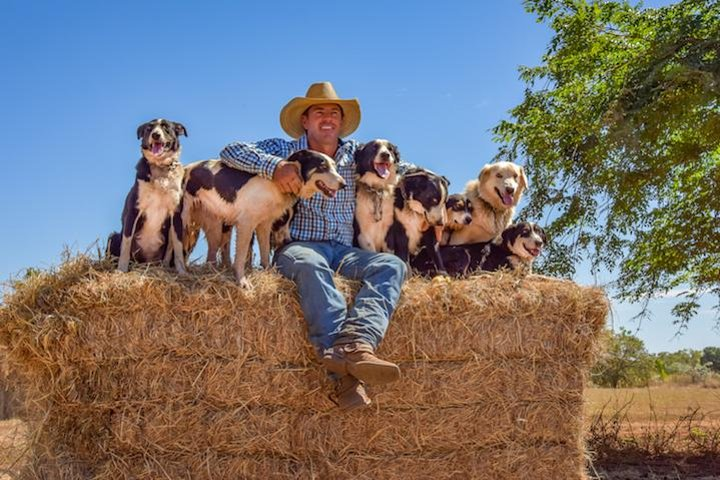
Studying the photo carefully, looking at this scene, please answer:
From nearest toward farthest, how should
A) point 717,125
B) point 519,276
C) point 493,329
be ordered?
point 493,329 < point 519,276 < point 717,125

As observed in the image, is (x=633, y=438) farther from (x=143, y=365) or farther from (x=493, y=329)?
(x=143, y=365)

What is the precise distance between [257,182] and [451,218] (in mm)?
1868

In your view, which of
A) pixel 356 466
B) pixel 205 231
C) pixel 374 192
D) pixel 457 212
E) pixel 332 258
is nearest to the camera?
pixel 356 466

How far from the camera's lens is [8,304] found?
168 inches

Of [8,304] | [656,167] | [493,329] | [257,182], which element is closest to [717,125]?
[656,167]

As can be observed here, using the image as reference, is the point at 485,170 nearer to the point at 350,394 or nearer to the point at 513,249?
the point at 513,249

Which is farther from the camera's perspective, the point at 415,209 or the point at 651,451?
the point at 651,451

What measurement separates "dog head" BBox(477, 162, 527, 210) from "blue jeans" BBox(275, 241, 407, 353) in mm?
2006

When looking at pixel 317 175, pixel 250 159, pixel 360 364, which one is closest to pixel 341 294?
pixel 360 364

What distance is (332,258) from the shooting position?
195 inches

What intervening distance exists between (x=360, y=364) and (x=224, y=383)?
0.92 meters

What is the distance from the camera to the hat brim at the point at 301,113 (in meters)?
5.60

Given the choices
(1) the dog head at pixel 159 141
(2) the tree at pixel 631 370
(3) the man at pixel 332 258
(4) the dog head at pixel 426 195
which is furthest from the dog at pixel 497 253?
(2) the tree at pixel 631 370

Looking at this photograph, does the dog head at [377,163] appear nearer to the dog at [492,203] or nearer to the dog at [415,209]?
the dog at [415,209]
